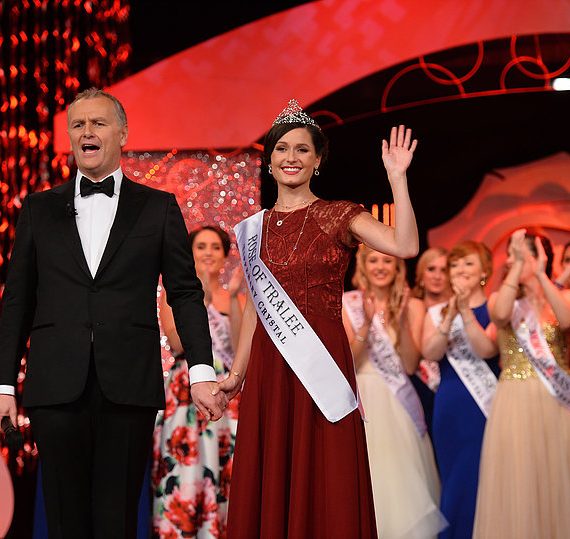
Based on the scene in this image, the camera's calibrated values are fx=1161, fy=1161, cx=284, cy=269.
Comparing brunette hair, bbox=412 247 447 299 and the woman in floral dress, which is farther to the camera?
brunette hair, bbox=412 247 447 299

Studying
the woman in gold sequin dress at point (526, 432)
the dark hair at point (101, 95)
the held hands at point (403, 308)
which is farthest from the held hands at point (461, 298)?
the dark hair at point (101, 95)

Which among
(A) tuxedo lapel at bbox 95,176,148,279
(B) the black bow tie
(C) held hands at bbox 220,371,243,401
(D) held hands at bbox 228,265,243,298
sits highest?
(D) held hands at bbox 228,265,243,298

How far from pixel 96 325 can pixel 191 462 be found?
2235mm

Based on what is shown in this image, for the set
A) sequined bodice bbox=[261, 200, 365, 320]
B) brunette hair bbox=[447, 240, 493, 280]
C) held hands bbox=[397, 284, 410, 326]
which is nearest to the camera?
sequined bodice bbox=[261, 200, 365, 320]

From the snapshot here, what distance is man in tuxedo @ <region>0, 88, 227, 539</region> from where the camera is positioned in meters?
2.56

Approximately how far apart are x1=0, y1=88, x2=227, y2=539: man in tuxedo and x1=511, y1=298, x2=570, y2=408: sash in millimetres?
2352

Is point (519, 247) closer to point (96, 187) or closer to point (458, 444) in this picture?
point (458, 444)

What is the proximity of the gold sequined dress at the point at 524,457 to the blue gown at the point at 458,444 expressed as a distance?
230 millimetres

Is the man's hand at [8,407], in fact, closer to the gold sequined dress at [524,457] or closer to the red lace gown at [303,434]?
the red lace gown at [303,434]

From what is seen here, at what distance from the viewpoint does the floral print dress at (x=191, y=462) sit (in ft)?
15.4

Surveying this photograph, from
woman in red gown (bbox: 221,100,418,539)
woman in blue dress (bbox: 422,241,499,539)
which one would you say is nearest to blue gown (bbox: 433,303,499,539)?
woman in blue dress (bbox: 422,241,499,539)

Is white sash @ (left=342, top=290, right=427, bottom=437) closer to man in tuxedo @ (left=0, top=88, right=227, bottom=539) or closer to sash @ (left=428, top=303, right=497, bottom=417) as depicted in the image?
sash @ (left=428, top=303, right=497, bottom=417)

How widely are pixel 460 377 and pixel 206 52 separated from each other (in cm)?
185

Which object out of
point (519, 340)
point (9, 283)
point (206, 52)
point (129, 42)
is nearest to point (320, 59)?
point (206, 52)
